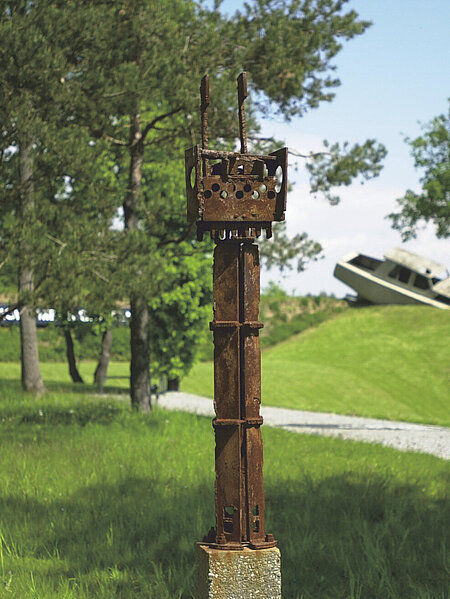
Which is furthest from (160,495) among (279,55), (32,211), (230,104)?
(279,55)

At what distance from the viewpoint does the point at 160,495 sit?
670 cm

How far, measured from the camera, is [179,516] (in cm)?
602

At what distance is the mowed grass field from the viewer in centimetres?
2152

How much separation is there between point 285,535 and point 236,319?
9.23 feet

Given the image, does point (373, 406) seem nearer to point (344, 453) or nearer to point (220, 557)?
point (344, 453)

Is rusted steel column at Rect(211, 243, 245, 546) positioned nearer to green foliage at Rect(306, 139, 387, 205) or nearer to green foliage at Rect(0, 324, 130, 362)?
green foliage at Rect(306, 139, 387, 205)

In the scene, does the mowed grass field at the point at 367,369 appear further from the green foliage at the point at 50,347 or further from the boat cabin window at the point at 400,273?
the green foliage at the point at 50,347

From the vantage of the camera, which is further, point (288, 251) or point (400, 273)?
point (400, 273)

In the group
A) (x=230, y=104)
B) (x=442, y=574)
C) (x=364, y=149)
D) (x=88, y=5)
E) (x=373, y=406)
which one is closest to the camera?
(x=442, y=574)

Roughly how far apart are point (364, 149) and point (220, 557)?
1040 cm

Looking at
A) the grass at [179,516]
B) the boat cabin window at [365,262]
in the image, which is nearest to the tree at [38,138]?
the grass at [179,516]

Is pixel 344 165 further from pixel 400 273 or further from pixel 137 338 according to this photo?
pixel 400 273

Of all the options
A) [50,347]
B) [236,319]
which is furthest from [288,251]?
[50,347]

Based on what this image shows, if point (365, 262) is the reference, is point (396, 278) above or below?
below
